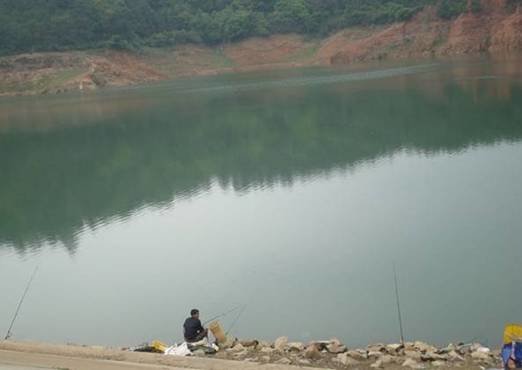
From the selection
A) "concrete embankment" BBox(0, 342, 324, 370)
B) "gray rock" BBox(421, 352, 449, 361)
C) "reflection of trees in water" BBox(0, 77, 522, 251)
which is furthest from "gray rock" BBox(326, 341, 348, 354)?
"reflection of trees in water" BBox(0, 77, 522, 251)

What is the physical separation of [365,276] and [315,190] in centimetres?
807

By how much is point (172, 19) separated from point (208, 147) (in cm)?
6731

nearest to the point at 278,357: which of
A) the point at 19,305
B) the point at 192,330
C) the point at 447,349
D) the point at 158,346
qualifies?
the point at 192,330

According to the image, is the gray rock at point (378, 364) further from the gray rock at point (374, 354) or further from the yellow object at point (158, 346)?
the yellow object at point (158, 346)

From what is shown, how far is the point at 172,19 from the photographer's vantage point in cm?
9431

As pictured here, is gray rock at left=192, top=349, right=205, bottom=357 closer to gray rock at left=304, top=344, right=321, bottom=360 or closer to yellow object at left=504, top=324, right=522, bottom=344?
gray rock at left=304, top=344, right=321, bottom=360

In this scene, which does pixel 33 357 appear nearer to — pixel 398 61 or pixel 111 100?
pixel 111 100

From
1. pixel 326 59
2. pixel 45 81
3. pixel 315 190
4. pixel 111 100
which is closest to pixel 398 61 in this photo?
pixel 326 59

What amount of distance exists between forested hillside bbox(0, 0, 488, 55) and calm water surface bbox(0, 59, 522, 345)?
43.5 m

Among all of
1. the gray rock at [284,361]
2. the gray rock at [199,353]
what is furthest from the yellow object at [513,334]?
the gray rock at [199,353]

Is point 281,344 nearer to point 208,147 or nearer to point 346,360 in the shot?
point 346,360

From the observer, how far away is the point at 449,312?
36.8 feet

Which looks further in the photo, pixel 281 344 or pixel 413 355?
pixel 281 344

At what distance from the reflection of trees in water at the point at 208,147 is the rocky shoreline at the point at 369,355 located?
986 centimetres
